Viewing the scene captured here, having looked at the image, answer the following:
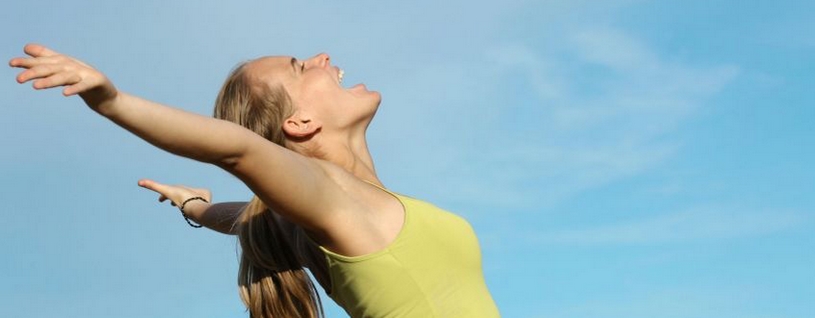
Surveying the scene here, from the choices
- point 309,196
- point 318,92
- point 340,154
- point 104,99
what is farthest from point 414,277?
point 104,99

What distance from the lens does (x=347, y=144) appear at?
6.14 m

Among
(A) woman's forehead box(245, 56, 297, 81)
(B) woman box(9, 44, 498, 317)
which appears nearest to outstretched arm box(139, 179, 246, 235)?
(B) woman box(9, 44, 498, 317)

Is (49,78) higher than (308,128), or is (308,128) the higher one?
(308,128)

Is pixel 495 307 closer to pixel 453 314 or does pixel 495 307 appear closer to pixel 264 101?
pixel 453 314

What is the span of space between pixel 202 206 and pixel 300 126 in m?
1.53

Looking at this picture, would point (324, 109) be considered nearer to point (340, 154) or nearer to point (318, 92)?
point (318, 92)

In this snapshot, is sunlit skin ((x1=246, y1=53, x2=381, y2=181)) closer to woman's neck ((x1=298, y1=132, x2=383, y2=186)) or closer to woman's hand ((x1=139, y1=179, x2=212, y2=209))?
woman's neck ((x1=298, y1=132, x2=383, y2=186))

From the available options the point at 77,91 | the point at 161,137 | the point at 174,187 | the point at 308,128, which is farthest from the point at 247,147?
the point at 174,187

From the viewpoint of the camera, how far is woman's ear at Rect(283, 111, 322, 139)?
5.98 meters

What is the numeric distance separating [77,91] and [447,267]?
2078 millimetres

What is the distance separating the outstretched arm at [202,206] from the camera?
7.11 m

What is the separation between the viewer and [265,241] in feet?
20.4

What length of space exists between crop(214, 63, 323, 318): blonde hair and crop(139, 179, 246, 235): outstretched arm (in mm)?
769

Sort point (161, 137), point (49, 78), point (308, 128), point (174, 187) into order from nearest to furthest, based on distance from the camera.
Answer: point (49, 78)
point (161, 137)
point (308, 128)
point (174, 187)
